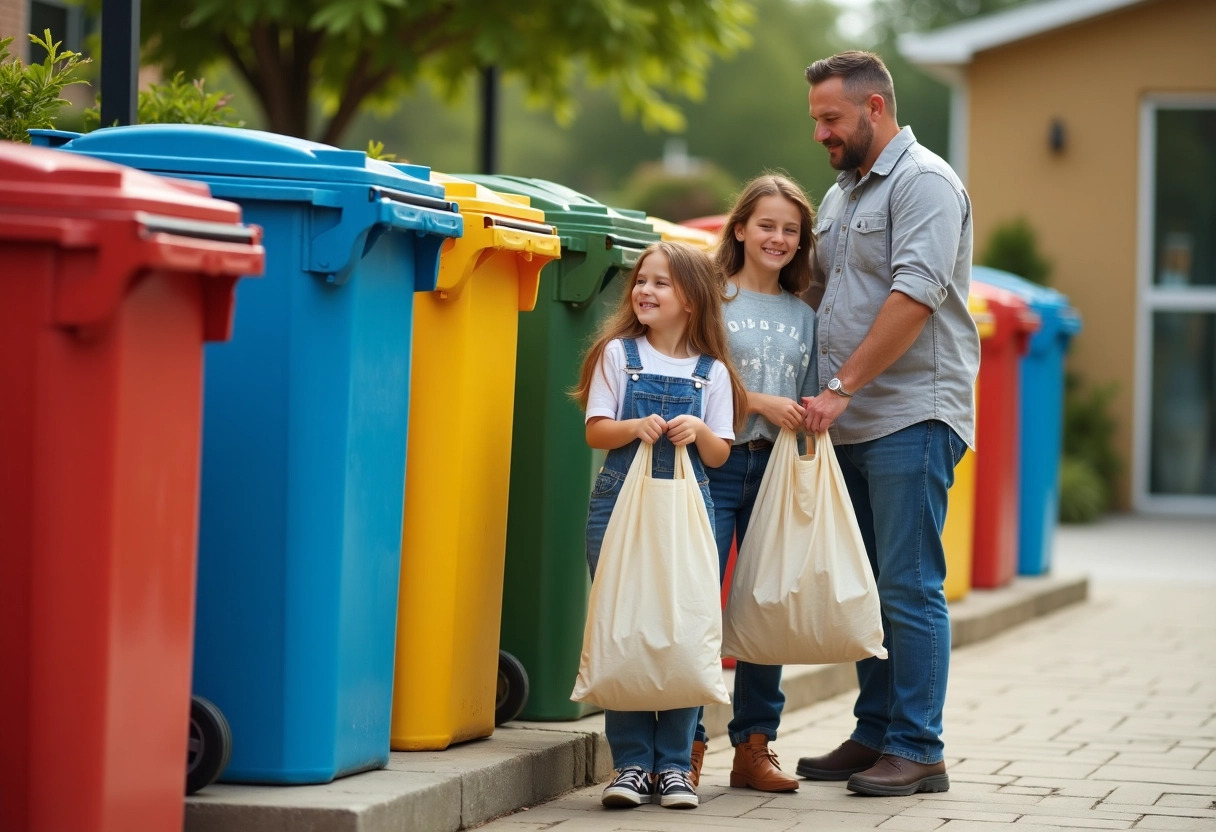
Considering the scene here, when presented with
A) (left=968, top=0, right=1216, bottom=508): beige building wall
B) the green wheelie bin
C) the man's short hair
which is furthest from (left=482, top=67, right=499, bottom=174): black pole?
the man's short hair

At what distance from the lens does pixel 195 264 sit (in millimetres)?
2977

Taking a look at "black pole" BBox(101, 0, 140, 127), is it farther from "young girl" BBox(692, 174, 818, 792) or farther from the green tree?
the green tree

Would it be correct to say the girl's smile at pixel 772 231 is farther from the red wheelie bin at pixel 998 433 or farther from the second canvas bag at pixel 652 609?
the red wheelie bin at pixel 998 433

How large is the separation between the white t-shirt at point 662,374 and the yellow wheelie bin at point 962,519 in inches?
142

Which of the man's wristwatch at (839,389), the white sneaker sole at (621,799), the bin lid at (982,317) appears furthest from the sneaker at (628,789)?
the bin lid at (982,317)

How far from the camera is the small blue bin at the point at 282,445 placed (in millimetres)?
3637

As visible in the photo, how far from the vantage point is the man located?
4504 millimetres

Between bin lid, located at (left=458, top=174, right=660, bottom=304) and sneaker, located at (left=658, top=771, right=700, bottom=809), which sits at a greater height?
bin lid, located at (left=458, top=174, right=660, bottom=304)

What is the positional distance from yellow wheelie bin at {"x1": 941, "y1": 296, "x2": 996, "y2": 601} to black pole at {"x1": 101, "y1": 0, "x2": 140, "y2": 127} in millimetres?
4148

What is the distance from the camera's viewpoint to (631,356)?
4242 millimetres

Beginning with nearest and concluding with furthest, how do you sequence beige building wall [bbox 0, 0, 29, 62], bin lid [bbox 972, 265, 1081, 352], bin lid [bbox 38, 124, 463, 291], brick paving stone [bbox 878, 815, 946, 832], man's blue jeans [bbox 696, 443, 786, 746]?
bin lid [bbox 38, 124, 463, 291] < brick paving stone [bbox 878, 815, 946, 832] < man's blue jeans [bbox 696, 443, 786, 746] < bin lid [bbox 972, 265, 1081, 352] < beige building wall [bbox 0, 0, 29, 62]

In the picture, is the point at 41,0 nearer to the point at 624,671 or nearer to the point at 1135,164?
the point at 1135,164

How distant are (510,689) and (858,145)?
1.75 meters

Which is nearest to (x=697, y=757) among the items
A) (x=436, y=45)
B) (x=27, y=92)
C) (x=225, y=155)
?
(x=225, y=155)
